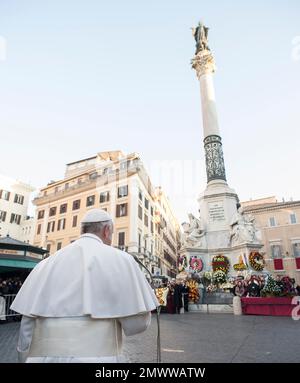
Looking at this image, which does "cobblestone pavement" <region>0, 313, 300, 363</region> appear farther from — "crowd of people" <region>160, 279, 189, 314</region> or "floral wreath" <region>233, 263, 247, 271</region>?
"floral wreath" <region>233, 263, 247, 271</region>

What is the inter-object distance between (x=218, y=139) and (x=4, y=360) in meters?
18.4

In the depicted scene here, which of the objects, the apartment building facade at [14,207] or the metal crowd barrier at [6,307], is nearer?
the metal crowd barrier at [6,307]

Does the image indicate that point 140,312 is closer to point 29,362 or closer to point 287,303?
point 29,362

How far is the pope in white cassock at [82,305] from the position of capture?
1.64m

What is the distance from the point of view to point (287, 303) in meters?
11.4

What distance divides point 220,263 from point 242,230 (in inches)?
91.7

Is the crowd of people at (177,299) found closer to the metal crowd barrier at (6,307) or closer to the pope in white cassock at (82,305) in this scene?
the metal crowd barrier at (6,307)

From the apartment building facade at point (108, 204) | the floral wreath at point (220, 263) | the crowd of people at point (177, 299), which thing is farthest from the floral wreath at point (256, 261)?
the apartment building facade at point (108, 204)

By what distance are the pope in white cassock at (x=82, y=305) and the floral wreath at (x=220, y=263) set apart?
579 inches

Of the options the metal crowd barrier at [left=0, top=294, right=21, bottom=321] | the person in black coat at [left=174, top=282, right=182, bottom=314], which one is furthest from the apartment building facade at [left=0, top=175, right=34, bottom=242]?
the person in black coat at [left=174, top=282, right=182, bottom=314]

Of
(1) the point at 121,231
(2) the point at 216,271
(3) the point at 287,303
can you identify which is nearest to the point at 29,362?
(3) the point at 287,303

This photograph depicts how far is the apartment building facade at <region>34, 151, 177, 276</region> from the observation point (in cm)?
3531

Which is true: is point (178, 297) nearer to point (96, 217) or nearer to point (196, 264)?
point (196, 264)

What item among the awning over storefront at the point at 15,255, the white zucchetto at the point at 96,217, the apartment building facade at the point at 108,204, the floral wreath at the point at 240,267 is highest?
the apartment building facade at the point at 108,204
